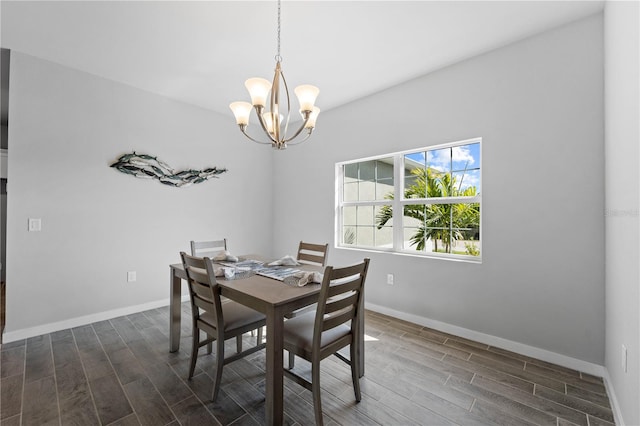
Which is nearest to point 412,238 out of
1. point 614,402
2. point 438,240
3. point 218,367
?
point 438,240

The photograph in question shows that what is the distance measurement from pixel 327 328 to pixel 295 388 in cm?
66

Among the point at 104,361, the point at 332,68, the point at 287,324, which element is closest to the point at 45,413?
the point at 104,361

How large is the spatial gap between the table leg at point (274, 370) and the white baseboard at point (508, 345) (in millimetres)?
1947

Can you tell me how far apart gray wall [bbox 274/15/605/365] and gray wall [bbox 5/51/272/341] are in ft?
8.87

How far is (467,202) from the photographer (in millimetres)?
2713

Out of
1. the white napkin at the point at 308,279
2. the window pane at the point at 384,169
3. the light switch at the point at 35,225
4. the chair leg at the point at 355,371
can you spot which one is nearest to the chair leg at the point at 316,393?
the chair leg at the point at 355,371

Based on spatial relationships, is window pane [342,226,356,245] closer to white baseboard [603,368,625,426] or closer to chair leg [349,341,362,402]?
chair leg [349,341,362,402]

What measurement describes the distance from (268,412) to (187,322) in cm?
191

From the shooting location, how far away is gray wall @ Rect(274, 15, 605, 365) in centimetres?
206

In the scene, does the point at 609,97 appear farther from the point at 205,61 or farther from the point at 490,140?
the point at 205,61

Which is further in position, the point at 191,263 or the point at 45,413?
the point at 191,263

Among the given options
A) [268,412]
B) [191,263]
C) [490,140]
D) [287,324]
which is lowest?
[268,412]

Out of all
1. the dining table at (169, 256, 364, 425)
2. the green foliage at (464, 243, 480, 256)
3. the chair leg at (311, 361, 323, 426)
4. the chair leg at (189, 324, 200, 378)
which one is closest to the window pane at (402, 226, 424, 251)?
the green foliage at (464, 243, 480, 256)

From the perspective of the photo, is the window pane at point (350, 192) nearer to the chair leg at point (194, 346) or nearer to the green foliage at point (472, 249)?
the green foliage at point (472, 249)
